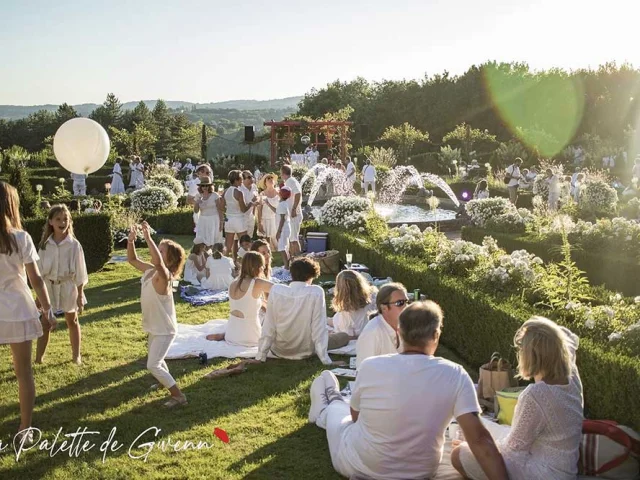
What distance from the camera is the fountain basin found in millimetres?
17506

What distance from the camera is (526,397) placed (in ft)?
12.1

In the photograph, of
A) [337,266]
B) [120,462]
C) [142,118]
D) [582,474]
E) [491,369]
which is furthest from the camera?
[142,118]

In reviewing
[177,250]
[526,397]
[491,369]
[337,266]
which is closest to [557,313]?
[491,369]

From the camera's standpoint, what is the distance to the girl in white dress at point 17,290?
4.56 m

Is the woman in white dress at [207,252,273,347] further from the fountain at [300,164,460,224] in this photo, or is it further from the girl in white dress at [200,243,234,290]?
the fountain at [300,164,460,224]

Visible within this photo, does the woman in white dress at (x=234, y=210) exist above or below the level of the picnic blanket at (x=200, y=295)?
above

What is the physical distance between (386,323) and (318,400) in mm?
779

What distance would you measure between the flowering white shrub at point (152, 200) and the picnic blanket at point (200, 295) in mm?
7419

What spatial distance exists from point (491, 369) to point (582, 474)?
140 centimetres

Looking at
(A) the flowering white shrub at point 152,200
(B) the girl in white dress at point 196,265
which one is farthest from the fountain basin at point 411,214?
(B) the girl in white dress at point 196,265

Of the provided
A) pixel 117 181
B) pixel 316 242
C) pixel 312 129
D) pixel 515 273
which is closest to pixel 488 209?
pixel 316 242

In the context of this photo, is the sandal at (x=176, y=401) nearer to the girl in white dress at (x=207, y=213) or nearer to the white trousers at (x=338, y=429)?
the white trousers at (x=338, y=429)

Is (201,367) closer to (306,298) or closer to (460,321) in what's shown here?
(306,298)

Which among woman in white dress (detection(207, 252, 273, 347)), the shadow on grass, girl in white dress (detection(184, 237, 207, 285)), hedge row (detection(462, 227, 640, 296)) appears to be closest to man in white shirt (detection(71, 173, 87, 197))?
girl in white dress (detection(184, 237, 207, 285))
